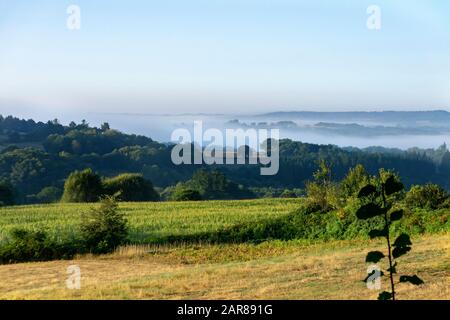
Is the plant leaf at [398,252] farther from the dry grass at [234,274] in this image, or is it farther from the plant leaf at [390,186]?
the dry grass at [234,274]

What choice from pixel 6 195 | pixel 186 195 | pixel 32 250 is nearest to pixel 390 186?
pixel 32 250

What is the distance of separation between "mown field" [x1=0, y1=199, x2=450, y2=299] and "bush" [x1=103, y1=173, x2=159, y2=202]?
36970mm

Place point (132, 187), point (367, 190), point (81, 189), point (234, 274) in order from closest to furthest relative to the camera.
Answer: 1. point (367, 190)
2. point (234, 274)
3. point (81, 189)
4. point (132, 187)

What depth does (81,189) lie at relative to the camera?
2532 inches

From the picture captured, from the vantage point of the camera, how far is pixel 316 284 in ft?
45.9

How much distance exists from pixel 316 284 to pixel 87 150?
12446 centimetres

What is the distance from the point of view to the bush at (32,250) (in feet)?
77.0

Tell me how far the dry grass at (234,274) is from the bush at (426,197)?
5876 millimetres

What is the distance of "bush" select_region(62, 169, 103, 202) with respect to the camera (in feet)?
210

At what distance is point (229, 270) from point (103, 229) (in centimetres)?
1068

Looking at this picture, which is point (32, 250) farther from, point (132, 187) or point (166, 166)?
point (166, 166)

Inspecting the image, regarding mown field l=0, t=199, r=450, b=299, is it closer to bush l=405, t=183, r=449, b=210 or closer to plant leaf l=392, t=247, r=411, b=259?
bush l=405, t=183, r=449, b=210

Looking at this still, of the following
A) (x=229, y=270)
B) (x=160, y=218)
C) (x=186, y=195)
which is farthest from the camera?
(x=186, y=195)

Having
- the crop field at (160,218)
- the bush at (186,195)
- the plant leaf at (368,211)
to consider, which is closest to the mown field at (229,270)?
the crop field at (160,218)
